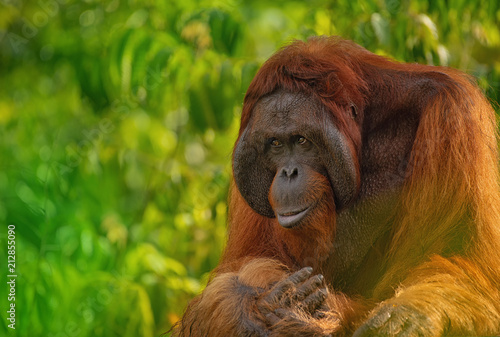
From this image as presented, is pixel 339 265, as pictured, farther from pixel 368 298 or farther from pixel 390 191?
pixel 390 191

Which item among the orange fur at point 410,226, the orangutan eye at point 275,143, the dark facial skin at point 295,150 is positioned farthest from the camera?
the orangutan eye at point 275,143

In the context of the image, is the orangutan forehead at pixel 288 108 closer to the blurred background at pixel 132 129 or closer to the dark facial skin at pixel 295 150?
the dark facial skin at pixel 295 150

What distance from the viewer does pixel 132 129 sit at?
6.99 m

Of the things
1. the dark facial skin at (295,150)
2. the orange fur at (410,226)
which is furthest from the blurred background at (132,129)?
the dark facial skin at (295,150)

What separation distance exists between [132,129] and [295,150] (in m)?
4.28

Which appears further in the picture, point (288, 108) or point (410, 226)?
point (288, 108)

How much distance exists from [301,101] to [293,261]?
2.70 feet

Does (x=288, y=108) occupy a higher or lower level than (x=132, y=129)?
higher

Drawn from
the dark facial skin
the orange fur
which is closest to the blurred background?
the orange fur

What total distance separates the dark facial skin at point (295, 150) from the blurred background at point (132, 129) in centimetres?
121

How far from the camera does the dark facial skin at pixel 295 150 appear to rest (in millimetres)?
2895

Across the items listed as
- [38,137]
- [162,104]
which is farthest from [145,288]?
[38,137]

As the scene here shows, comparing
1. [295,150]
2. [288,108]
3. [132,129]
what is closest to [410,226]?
[295,150]

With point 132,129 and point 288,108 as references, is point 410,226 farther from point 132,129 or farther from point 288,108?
point 132,129
